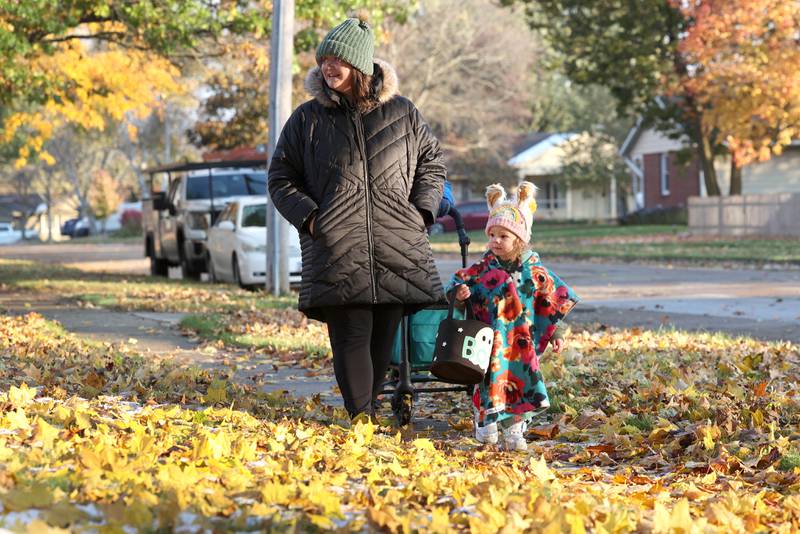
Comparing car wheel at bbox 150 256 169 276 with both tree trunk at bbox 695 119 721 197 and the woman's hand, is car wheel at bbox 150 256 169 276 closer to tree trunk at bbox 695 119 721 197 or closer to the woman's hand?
tree trunk at bbox 695 119 721 197

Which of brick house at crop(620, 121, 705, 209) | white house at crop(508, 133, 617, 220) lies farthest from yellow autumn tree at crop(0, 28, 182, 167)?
white house at crop(508, 133, 617, 220)

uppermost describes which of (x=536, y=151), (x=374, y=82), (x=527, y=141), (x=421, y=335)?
(x=527, y=141)

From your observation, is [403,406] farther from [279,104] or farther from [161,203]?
[161,203]

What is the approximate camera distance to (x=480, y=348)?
6.23 meters

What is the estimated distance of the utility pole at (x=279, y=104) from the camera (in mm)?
16172

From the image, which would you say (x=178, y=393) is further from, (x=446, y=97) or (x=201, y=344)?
(x=446, y=97)

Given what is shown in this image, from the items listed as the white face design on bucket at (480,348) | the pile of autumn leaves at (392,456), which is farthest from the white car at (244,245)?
the white face design on bucket at (480,348)

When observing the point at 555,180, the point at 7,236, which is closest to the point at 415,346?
the point at 555,180

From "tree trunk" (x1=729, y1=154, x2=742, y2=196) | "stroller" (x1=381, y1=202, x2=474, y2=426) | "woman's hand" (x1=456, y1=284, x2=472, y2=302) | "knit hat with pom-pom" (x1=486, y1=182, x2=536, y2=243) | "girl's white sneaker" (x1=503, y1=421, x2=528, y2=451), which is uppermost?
"tree trunk" (x1=729, y1=154, x2=742, y2=196)

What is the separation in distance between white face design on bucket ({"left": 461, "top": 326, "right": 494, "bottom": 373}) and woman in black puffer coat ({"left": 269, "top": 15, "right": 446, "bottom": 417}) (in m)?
0.30

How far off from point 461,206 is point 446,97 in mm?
4749

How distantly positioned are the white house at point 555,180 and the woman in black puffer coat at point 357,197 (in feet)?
189

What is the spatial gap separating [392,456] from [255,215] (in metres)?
14.2

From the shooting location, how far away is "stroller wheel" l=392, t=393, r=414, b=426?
23.1 feet
